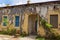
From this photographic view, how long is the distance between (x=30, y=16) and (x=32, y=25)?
1.00 metres

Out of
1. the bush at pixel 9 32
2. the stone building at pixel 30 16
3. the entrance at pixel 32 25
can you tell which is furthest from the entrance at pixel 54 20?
the bush at pixel 9 32

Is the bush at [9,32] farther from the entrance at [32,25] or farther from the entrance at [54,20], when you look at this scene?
the entrance at [54,20]

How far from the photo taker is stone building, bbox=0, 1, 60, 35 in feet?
55.4

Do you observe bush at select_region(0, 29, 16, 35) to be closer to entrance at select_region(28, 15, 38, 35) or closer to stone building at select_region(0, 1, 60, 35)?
stone building at select_region(0, 1, 60, 35)

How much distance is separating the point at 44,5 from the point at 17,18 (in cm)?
324

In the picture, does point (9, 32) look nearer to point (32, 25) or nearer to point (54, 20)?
point (32, 25)

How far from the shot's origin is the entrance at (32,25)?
18.6 meters

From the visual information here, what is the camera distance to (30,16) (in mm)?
18656

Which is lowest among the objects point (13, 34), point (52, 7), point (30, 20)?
point (13, 34)

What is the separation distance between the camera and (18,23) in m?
18.7

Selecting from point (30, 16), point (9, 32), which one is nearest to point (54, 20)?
point (30, 16)

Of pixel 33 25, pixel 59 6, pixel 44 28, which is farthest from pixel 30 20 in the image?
pixel 59 6

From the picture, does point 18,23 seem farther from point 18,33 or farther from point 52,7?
point 52,7

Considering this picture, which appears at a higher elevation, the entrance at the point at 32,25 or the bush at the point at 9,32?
the entrance at the point at 32,25
